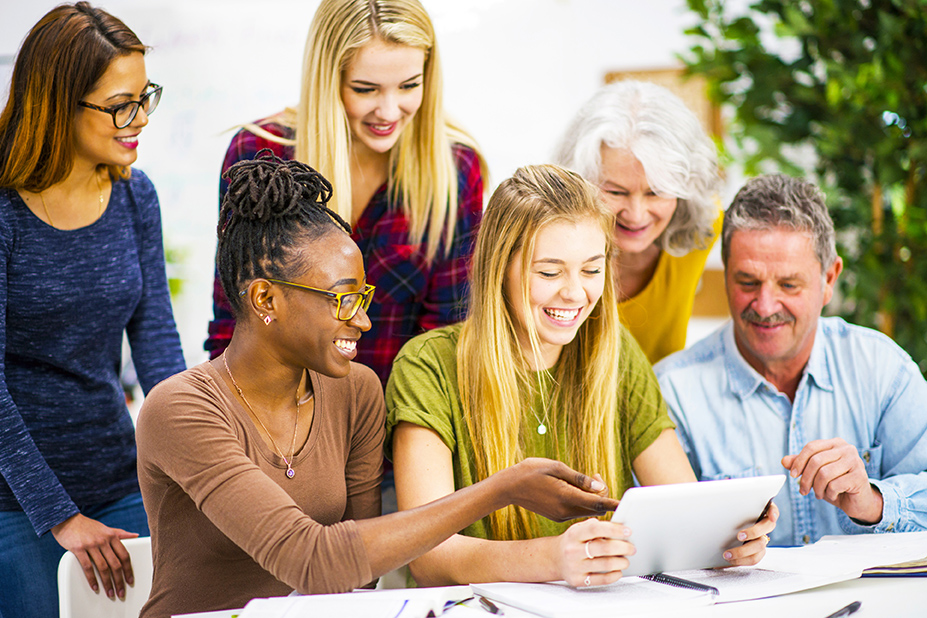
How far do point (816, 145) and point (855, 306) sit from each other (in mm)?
694

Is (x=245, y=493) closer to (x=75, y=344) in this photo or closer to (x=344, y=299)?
(x=344, y=299)

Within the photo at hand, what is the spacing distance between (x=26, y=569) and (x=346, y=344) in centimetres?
95

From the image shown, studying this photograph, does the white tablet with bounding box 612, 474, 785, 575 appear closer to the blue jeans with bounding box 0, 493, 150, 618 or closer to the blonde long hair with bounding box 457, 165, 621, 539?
the blonde long hair with bounding box 457, 165, 621, 539

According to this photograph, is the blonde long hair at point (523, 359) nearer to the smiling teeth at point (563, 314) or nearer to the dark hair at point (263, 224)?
the smiling teeth at point (563, 314)

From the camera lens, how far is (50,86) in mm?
1694

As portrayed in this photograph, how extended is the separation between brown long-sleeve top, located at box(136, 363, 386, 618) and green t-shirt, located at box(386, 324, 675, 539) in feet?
0.23

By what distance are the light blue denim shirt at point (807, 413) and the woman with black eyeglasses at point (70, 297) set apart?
51.3 inches

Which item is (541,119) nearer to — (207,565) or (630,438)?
(630,438)

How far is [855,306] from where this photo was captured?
3.36 meters

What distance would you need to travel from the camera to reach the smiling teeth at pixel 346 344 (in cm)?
143

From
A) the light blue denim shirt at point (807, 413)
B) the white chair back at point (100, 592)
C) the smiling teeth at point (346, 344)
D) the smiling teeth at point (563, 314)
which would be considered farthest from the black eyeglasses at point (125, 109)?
the light blue denim shirt at point (807, 413)

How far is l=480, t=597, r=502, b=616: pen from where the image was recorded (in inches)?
50.2

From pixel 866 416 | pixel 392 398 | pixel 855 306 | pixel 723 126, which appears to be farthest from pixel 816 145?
pixel 392 398

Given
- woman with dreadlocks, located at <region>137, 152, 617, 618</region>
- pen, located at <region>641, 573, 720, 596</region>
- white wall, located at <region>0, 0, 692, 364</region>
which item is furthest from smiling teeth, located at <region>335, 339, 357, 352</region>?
white wall, located at <region>0, 0, 692, 364</region>
